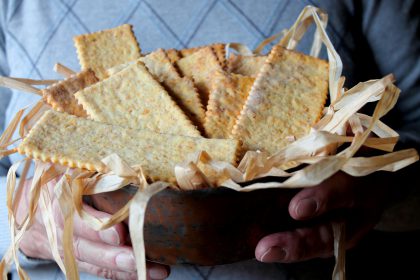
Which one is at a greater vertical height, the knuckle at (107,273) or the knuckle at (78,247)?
the knuckle at (78,247)

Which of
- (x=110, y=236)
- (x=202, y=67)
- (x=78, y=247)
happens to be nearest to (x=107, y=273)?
(x=78, y=247)

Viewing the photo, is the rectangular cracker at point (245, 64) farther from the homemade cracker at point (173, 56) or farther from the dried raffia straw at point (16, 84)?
the dried raffia straw at point (16, 84)

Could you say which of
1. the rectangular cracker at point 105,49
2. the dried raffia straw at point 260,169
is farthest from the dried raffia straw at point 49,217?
the rectangular cracker at point 105,49

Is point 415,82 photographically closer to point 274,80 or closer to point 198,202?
point 274,80

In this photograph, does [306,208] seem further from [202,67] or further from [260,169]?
[202,67]

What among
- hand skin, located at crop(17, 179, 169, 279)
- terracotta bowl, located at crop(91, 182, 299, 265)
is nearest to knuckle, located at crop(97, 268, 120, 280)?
hand skin, located at crop(17, 179, 169, 279)

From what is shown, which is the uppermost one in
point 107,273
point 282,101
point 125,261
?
point 282,101
